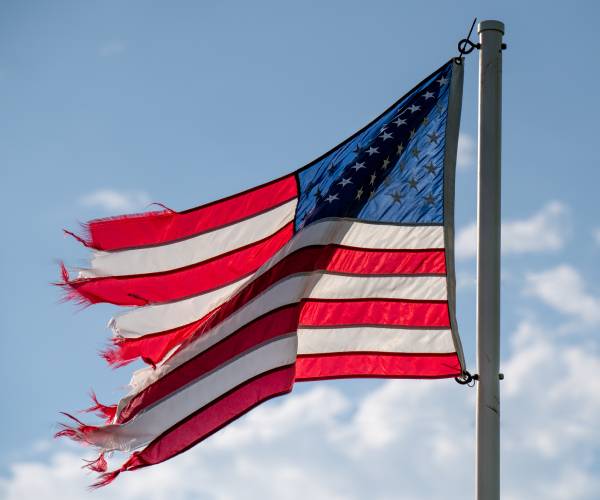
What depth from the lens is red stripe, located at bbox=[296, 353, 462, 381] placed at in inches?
482

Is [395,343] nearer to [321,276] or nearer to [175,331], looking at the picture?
[321,276]

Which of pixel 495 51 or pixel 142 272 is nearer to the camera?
pixel 495 51

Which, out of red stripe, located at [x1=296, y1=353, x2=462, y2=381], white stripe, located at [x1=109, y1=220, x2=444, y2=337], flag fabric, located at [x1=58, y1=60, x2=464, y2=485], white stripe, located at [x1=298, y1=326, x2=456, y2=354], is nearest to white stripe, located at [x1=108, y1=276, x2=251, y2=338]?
flag fabric, located at [x1=58, y1=60, x2=464, y2=485]

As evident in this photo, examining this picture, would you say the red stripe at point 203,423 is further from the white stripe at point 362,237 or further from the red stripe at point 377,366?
the white stripe at point 362,237

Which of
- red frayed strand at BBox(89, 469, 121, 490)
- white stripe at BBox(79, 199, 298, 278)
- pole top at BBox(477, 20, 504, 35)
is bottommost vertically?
red frayed strand at BBox(89, 469, 121, 490)

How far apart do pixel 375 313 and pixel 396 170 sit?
4.56 feet

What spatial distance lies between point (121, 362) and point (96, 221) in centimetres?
141

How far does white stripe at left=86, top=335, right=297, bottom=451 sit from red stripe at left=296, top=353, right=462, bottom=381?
615mm

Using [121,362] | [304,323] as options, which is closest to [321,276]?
[304,323]

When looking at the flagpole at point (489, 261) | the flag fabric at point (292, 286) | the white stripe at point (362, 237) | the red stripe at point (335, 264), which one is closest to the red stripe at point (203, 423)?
the flag fabric at point (292, 286)

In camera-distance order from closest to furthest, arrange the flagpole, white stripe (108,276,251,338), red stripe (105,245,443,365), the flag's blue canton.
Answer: the flagpole
red stripe (105,245,443,365)
the flag's blue canton
white stripe (108,276,251,338)

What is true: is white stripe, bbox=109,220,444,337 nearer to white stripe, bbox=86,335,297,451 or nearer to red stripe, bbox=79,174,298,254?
red stripe, bbox=79,174,298,254

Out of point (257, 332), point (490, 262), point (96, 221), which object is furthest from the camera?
point (96, 221)

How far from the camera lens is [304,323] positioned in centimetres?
1277
